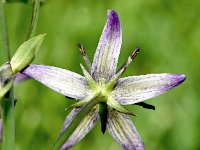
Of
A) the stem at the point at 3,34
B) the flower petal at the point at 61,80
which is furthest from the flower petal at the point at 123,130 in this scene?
the stem at the point at 3,34

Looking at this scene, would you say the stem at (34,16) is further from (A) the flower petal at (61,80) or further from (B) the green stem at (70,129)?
(B) the green stem at (70,129)

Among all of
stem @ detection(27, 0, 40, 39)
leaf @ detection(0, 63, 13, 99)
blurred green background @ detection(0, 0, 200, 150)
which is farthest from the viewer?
blurred green background @ detection(0, 0, 200, 150)

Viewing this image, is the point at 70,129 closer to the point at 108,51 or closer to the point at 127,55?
the point at 108,51

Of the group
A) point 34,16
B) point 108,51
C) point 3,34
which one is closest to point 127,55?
point 108,51

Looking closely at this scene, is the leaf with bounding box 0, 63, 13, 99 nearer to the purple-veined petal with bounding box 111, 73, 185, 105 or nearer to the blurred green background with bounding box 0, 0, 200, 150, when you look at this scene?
the purple-veined petal with bounding box 111, 73, 185, 105

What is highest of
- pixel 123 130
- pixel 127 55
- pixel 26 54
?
pixel 26 54

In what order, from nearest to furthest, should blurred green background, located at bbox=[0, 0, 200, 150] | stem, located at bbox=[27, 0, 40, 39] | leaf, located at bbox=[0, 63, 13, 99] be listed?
1. leaf, located at bbox=[0, 63, 13, 99]
2. stem, located at bbox=[27, 0, 40, 39]
3. blurred green background, located at bbox=[0, 0, 200, 150]

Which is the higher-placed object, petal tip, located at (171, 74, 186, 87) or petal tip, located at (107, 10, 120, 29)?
petal tip, located at (107, 10, 120, 29)

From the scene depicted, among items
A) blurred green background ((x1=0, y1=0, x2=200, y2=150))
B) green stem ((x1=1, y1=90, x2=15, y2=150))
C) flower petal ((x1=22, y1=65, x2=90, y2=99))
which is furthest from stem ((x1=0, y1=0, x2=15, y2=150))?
blurred green background ((x1=0, y1=0, x2=200, y2=150))
